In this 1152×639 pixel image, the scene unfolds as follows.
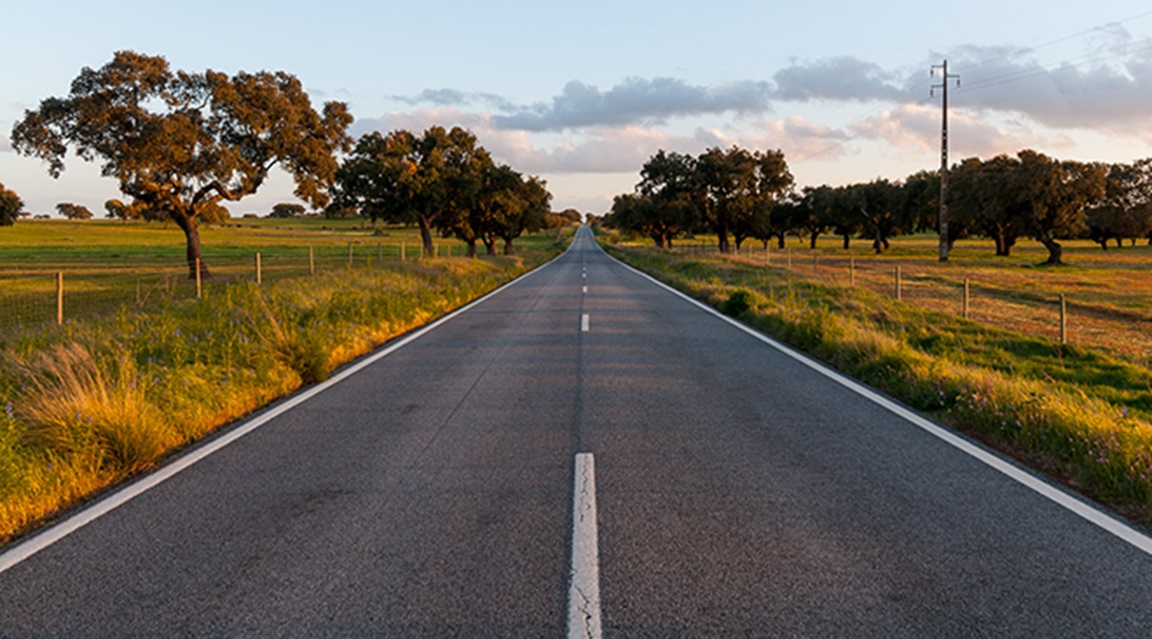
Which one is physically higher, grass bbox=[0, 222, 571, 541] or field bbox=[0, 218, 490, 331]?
field bbox=[0, 218, 490, 331]

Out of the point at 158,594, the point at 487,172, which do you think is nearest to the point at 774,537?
the point at 158,594

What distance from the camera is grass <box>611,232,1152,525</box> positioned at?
528 cm

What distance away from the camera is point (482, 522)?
4.31m

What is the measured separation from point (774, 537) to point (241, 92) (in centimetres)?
3151

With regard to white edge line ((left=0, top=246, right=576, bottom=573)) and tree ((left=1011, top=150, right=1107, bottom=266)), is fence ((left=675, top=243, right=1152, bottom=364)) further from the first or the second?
white edge line ((left=0, top=246, right=576, bottom=573))

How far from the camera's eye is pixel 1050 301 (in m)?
24.6

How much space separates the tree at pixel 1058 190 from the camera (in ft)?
148

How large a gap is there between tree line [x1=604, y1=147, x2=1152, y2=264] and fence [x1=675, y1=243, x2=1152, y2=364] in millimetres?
8766

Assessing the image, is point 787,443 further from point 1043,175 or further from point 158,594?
point 1043,175

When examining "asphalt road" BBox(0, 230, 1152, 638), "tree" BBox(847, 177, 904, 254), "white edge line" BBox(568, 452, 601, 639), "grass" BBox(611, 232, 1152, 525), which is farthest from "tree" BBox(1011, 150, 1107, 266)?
"white edge line" BBox(568, 452, 601, 639)

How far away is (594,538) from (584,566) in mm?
370

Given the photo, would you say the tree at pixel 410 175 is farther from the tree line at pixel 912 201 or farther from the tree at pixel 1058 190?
the tree at pixel 1058 190

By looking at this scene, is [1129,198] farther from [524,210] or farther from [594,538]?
[594,538]

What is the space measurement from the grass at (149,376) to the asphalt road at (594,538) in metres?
0.54
